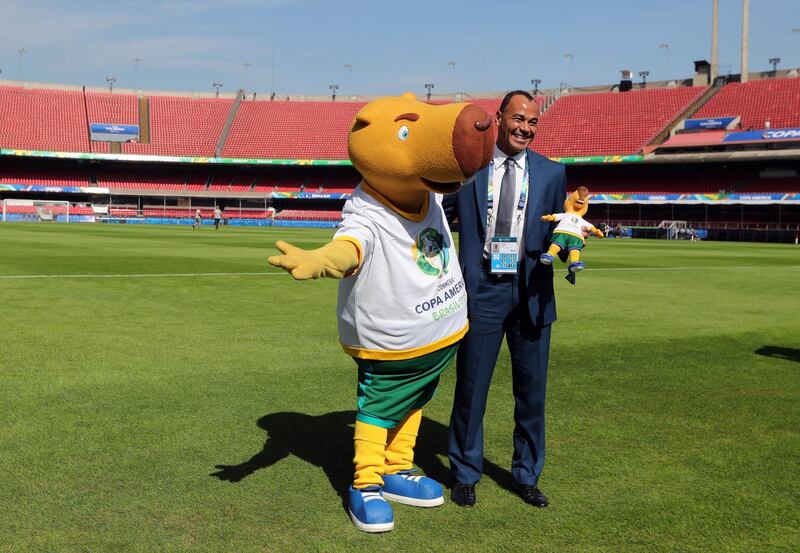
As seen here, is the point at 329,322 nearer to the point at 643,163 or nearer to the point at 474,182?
the point at 474,182

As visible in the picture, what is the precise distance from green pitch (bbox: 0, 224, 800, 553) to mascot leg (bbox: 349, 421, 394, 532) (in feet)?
0.31

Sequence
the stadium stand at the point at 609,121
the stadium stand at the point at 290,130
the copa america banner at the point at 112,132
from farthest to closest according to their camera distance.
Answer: the stadium stand at the point at 290,130, the copa america banner at the point at 112,132, the stadium stand at the point at 609,121

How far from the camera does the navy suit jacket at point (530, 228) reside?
4.13 metres

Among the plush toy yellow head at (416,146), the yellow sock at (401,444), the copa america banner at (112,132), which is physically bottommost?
the yellow sock at (401,444)

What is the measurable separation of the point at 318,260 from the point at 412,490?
1431 millimetres

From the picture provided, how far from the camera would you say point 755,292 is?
15.1 meters

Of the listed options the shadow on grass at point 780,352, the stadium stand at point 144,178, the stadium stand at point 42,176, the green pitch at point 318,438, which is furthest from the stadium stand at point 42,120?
the shadow on grass at point 780,352

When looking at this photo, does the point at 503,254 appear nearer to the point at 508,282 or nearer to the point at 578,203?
the point at 508,282

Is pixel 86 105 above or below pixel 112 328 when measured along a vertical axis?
above

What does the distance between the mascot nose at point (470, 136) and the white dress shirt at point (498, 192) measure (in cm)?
55

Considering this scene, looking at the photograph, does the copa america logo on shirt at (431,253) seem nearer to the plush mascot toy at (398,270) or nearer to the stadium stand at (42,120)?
the plush mascot toy at (398,270)

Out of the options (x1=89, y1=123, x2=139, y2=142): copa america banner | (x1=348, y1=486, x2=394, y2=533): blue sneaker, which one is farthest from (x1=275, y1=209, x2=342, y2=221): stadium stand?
(x1=348, y1=486, x2=394, y2=533): blue sneaker

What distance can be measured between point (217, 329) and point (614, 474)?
19.5 ft

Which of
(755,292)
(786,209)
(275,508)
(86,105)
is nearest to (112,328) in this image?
(275,508)
